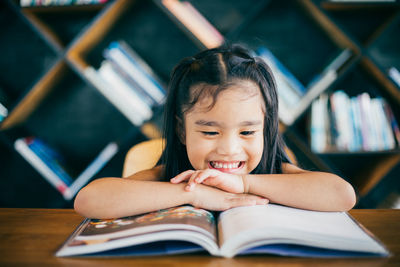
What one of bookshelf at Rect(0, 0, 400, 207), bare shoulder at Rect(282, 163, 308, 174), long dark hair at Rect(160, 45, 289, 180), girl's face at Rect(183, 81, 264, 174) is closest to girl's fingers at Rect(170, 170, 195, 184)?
girl's face at Rect(183, 81, 264, 174)

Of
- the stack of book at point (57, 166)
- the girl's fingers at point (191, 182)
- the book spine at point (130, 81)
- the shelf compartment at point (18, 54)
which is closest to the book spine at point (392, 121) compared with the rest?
the book spine at point (130, 81)

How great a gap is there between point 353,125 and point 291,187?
112 centimetres

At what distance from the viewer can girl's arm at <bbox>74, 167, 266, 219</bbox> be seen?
64 centimetres

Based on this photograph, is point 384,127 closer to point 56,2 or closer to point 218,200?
point 218,200

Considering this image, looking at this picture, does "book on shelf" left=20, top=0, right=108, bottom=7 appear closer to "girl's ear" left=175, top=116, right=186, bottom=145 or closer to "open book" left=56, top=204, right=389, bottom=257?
"girl's ear" left=175, top=116, right=186, bottom=145

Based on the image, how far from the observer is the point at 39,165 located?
5.68ft

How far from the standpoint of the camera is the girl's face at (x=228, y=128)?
2.54ft

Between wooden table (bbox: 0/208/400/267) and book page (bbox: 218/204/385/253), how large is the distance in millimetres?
26

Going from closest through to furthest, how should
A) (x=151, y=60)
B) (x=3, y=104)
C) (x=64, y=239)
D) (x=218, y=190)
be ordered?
(x=64, y=239), (x=218, y=190), (x=3, y=104), (x=151, y=60)

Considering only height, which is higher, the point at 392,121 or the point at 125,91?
the point at 125,91

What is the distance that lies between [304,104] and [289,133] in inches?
7.2

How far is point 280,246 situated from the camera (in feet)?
1.66

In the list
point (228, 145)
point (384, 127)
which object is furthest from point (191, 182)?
point (384, 127)

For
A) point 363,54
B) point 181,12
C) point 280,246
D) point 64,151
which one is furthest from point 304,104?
point 64,151
